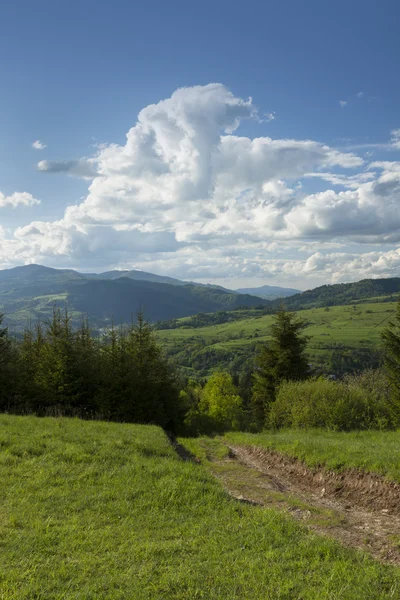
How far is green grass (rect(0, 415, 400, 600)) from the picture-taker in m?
6.23

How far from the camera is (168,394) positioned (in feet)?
120

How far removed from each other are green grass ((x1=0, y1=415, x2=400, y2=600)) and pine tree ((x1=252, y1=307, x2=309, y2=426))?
31381 millimetres

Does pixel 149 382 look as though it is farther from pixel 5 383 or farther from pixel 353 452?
pixel 353 452

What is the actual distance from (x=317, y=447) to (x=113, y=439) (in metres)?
9.36

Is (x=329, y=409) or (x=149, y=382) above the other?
(x=149, y=382)

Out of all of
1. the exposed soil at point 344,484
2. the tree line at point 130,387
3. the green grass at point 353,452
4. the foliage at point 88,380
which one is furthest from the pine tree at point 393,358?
the exposed soil at point 344,484

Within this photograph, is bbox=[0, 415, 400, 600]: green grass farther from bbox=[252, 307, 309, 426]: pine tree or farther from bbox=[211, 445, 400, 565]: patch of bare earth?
bbox=[252, 307, 309, 426]: pine tree

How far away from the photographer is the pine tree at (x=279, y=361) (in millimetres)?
42469

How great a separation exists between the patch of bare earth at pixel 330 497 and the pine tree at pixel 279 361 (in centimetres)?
2504

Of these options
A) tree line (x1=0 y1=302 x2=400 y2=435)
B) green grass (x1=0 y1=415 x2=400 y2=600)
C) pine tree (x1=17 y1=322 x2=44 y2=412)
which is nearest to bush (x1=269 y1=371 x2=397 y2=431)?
tree line (x1=0 y1=302 x2=400 y2=435)

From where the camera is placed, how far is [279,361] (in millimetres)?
42719

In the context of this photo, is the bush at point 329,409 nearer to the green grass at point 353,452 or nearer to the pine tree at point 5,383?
the green grass at point 353,452

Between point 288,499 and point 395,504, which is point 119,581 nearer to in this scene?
point 288,499

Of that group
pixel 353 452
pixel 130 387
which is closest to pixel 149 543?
pixel 353 452
